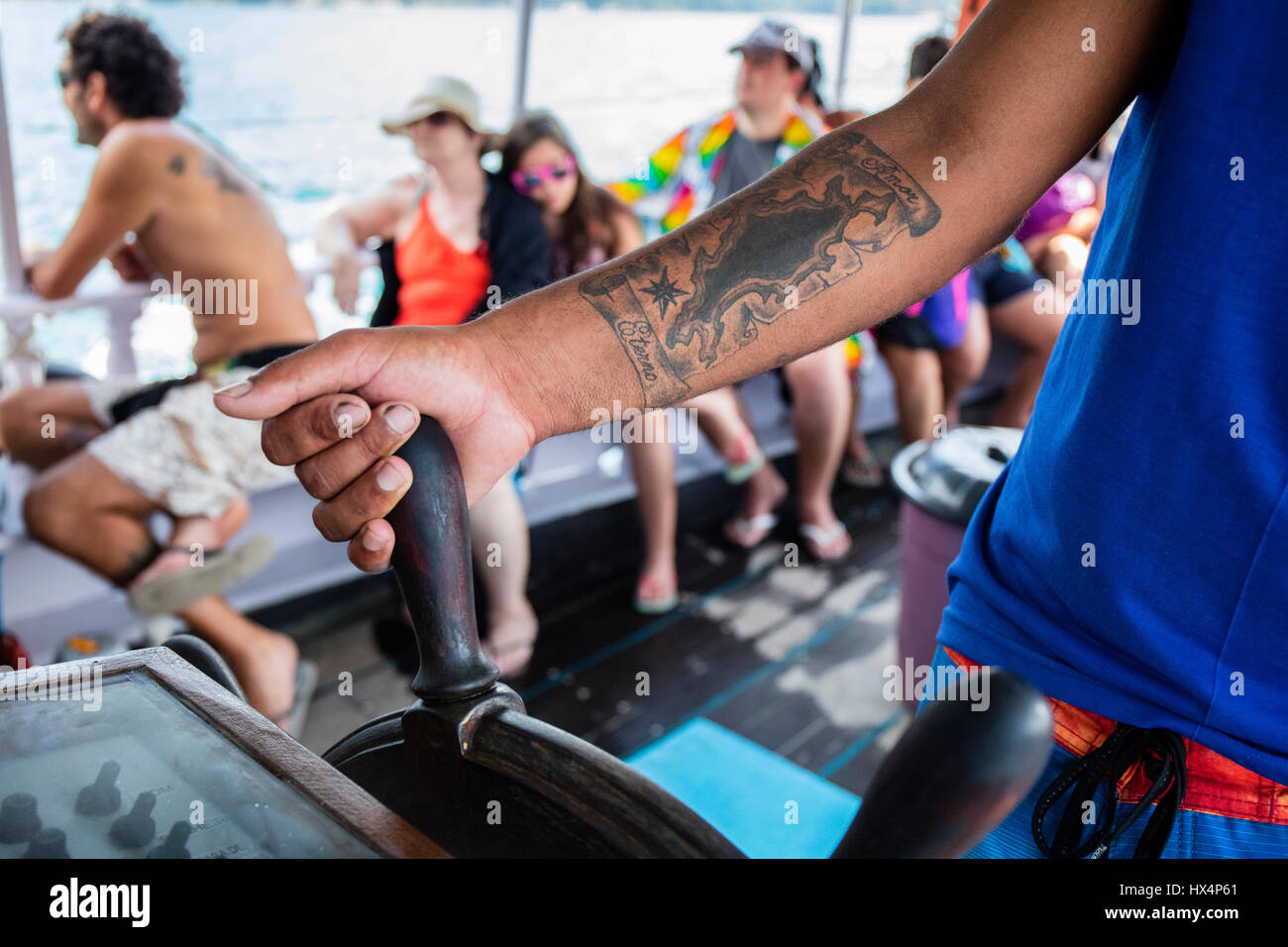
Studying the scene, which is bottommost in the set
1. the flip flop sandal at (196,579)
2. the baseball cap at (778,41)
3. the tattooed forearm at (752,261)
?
the flip flop sandal at (196,579)

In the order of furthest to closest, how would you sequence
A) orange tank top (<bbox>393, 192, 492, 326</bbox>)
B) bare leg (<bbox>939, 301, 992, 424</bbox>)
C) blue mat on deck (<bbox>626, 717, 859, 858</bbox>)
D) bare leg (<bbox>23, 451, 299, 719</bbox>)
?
bare leg (<bbox>939, 301, 992, 424</bbox>)
orange tank top (<bbox>393, 192, 492, 326</bbox>)
bare leg (<bbox>23, 451, 299, 719</bbox>)
blue mat on deck (<bbox>626, 717, 859, 858</bbox>)

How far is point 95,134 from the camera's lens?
2975 millimetres

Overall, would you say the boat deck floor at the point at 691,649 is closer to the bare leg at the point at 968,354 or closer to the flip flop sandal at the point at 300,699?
the flip flop sandal at the point at 300,699

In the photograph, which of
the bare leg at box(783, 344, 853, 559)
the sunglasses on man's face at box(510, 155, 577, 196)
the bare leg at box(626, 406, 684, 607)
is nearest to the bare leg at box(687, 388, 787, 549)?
the bare leg at box(783, 344, 853, 559)

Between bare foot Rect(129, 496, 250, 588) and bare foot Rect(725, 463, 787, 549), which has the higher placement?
bare foot Rect(129, 496, 250, 588)

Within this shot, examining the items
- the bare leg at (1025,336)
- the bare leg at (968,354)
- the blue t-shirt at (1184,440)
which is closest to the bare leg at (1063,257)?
the bare leg at (1025,336)

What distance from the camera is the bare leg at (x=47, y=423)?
9.61ft

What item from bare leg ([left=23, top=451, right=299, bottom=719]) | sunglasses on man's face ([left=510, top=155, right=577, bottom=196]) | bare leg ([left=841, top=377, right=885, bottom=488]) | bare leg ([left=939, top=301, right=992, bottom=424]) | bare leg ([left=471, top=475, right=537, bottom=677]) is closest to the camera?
bare leg ([left=23, top=451, right=299, bottom=719])

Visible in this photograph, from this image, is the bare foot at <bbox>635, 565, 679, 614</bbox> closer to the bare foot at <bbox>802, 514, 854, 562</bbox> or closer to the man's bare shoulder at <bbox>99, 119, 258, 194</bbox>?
the bare foot at <bbox>802, 514, 854, 562</bbox>

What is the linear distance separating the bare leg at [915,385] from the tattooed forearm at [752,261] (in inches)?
148

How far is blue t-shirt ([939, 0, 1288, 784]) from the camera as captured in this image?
0.70m

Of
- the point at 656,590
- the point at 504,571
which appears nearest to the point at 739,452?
the point at 656,590
